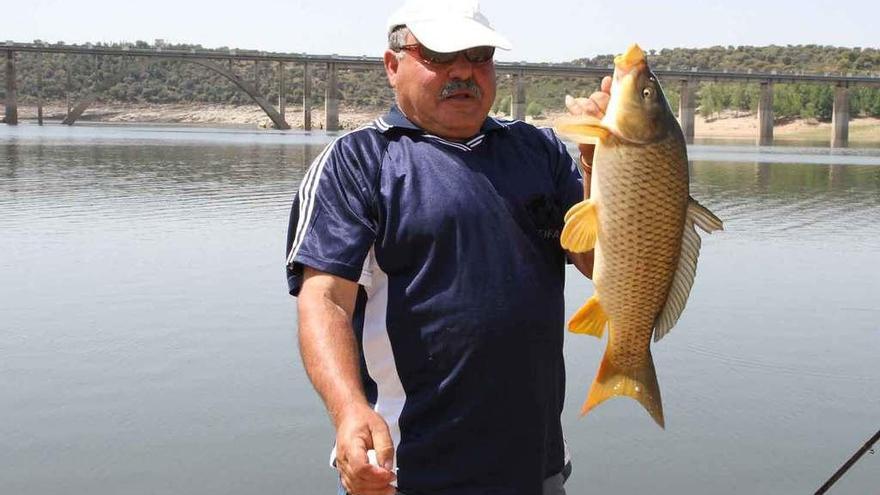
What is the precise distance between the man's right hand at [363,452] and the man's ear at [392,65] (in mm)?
994

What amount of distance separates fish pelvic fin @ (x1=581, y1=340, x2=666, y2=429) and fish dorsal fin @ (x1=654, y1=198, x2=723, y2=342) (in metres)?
0.10

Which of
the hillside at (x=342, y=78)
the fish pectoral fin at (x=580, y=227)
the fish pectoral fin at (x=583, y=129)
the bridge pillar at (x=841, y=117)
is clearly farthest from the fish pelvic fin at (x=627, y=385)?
the hillside at (x=342, y=78)

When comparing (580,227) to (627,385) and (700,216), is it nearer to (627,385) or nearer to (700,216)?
(700,216)

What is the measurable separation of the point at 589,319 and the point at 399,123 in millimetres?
711

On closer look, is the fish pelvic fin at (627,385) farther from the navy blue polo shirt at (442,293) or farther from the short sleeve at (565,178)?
the short sleeve at (565,178)

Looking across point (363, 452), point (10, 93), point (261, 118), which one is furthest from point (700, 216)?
point (261, 118)

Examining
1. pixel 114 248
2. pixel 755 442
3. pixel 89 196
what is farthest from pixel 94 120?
pixel 755 442

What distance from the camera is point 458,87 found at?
3.24 meters

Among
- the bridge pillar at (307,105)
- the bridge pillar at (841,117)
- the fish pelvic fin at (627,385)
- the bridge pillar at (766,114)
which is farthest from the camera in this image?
the bridge pillar at (307,105)

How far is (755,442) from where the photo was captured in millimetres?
8336

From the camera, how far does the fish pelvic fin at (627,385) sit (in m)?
3.19

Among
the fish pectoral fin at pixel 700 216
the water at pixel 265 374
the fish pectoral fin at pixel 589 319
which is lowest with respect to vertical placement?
the water at pixel 265 374

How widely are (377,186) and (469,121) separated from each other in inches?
12.1

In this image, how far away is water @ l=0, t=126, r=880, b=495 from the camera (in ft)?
25.0
